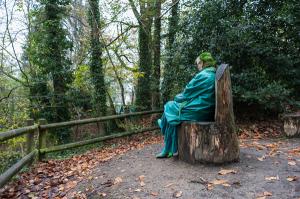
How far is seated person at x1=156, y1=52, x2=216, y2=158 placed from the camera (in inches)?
192

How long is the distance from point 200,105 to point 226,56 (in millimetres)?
3530

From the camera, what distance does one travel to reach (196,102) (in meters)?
4.89

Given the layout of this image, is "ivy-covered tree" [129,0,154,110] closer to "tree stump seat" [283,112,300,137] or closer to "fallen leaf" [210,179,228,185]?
"tree stump seat" [283,112,300,137]

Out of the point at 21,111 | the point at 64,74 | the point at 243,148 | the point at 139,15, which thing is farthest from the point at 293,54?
the point at 21,111

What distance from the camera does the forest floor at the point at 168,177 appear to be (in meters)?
3.70

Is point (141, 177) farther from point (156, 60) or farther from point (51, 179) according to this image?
point (156, 60)

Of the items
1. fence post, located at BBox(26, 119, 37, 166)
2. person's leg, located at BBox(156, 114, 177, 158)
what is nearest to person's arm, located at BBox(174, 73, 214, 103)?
person's leg, located at BBox(156, 114, 177, 158)

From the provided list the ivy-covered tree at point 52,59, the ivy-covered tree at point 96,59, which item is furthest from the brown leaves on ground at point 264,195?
the ivy-covered tree at point 52,59

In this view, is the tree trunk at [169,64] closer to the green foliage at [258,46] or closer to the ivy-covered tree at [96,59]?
the green foliage at [258,46]

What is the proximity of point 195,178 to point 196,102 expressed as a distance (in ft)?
4.15

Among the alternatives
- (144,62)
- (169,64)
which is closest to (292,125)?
(169,64)

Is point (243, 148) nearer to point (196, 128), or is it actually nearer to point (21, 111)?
point (196, 128)

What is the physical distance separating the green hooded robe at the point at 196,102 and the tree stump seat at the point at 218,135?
0.68 ft

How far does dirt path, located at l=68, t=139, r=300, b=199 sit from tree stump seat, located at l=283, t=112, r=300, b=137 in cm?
77
